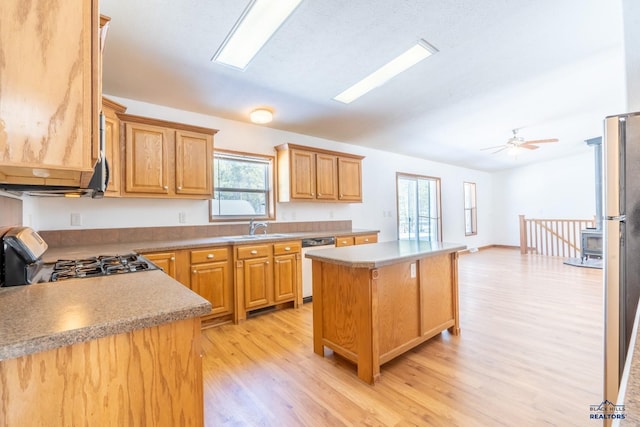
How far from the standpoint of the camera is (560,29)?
8.07ft

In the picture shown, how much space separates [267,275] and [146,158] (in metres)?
1.76

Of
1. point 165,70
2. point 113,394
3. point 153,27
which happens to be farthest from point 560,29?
point 113,394

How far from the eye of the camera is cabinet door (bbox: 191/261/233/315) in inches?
112

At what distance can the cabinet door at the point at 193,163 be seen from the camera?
3064mm

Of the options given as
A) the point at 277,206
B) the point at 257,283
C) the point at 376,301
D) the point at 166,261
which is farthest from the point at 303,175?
the point at 376,301

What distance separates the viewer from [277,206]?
4.16 m

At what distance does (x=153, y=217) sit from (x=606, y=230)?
375 cm

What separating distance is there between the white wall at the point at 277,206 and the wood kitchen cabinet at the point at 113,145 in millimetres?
376

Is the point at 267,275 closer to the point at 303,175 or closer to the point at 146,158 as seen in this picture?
the point at 303,175

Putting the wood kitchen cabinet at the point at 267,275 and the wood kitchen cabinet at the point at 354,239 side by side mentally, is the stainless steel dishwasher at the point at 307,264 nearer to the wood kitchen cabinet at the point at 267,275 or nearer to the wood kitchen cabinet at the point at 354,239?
the wood kitchen cabinet at the point at 267,275

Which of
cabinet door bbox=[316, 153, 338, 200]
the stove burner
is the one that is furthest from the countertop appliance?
cabinet door bbox=[316, 153, 338, 200]

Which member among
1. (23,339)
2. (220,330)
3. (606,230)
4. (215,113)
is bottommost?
(220,330)

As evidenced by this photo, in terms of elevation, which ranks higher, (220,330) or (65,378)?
(65,378)

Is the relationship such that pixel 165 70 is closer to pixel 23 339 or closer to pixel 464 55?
pixel 23 339
